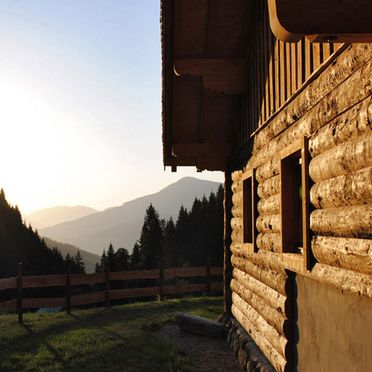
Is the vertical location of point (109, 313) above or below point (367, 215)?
below

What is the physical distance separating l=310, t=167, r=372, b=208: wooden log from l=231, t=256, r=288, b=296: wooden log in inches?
66.6

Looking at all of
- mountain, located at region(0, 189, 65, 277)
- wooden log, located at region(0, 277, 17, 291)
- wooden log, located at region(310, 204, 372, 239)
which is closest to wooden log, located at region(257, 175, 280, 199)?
wooden log, located at region(310, 204, 372, 239)

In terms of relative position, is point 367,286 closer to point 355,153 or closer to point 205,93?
point 355,153

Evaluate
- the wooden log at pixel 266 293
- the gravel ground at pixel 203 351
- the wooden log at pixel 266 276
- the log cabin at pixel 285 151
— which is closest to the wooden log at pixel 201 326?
the gravel ground at pixel 203 351

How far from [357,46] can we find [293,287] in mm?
3075

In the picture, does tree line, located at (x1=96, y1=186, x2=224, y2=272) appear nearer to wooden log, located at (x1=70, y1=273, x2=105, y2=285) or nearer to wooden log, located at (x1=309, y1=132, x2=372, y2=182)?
wooden log, located at (x1=70, y1=273, x2=105, y2=285)

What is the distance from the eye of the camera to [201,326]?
10570 mm

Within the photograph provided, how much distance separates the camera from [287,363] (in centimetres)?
577

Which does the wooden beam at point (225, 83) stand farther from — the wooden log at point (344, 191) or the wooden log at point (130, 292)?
the wooden log at point (130, 292)

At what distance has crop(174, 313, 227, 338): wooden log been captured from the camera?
10.3 m

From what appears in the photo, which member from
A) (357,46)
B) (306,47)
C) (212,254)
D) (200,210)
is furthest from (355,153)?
(200,210)

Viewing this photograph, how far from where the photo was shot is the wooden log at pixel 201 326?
10312 millimetres

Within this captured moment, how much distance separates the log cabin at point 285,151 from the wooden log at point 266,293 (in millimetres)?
24

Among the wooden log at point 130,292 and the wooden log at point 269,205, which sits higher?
the wooden log at point 269,205
